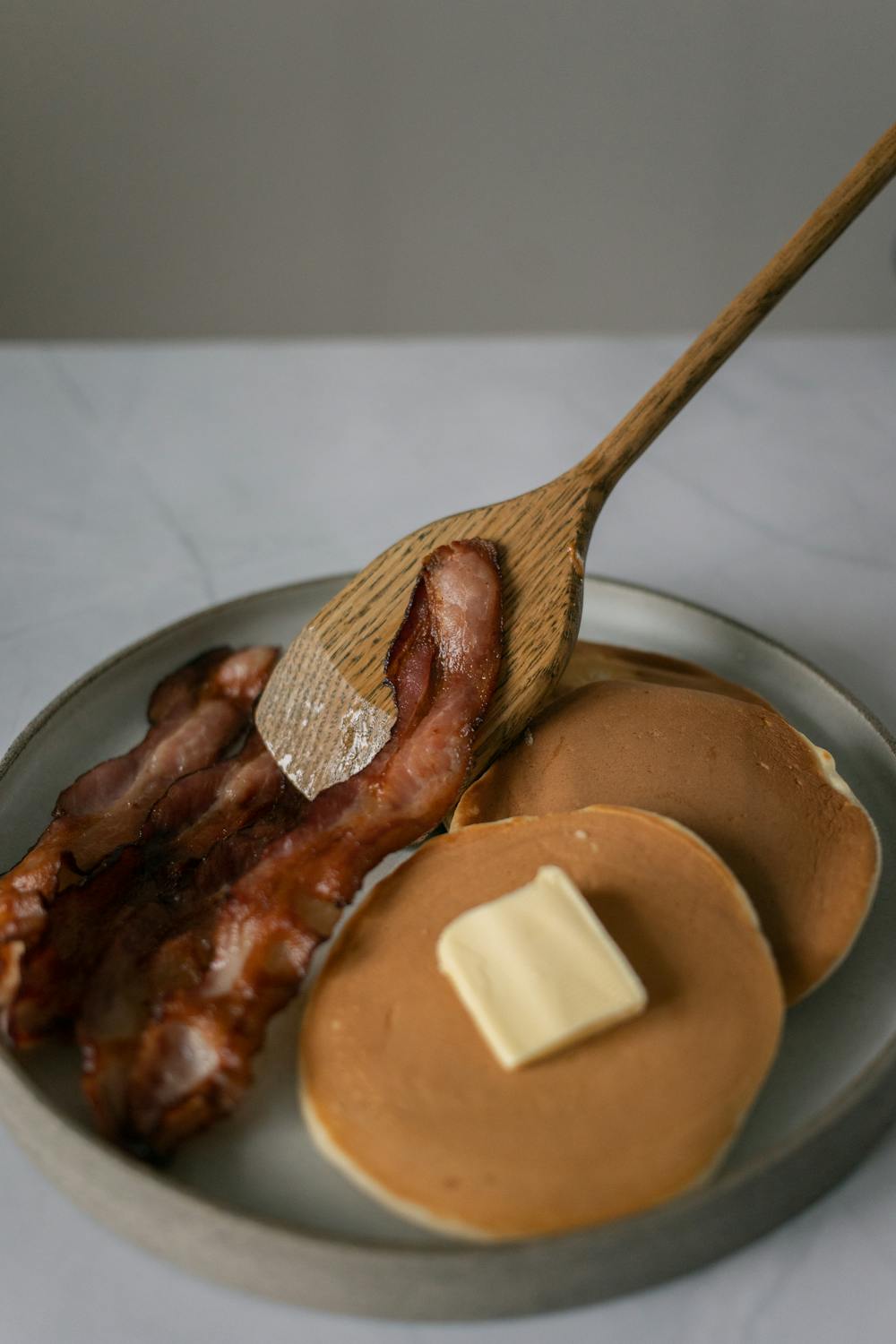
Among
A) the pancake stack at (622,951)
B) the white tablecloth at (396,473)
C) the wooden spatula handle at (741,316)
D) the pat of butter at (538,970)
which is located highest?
the wooden spatula handle at (741,316)

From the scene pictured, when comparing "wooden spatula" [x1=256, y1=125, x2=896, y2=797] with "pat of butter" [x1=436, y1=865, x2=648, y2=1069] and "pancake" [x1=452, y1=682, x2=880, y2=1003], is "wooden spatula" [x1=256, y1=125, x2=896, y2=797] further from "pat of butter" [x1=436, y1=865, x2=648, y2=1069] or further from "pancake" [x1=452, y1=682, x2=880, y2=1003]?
"pat of butter" [x1=436, y1=865, x2=648, y2=1069]

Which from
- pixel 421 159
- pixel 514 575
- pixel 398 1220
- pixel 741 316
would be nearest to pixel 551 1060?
pixel 398 1220

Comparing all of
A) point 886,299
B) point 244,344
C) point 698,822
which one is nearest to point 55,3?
point 244,344

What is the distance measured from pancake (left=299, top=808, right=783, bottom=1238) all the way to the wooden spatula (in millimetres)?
316

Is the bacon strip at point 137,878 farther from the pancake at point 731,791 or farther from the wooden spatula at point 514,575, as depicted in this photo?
the pancake at point 731,791

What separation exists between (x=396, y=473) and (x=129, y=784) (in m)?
1.03

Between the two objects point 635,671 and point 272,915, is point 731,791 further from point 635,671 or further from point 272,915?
point 272,915

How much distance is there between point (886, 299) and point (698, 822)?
3.08 metres

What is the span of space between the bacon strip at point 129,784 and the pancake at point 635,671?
0.44 metres

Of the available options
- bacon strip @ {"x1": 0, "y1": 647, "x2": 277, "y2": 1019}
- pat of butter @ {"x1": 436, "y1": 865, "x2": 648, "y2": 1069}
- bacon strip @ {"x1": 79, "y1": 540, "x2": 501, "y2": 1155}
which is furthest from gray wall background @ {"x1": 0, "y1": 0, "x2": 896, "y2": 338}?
pat of butter @ {"x1": 436, "y1": 865, "x2": 648, "y2": 1069}

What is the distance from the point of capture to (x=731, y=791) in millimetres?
1434

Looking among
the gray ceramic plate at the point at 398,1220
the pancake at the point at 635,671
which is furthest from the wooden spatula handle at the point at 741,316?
the gray ceramic plate at the point at 398,1220

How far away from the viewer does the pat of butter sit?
1135 millimetres

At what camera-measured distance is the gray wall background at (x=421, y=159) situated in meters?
3.35
